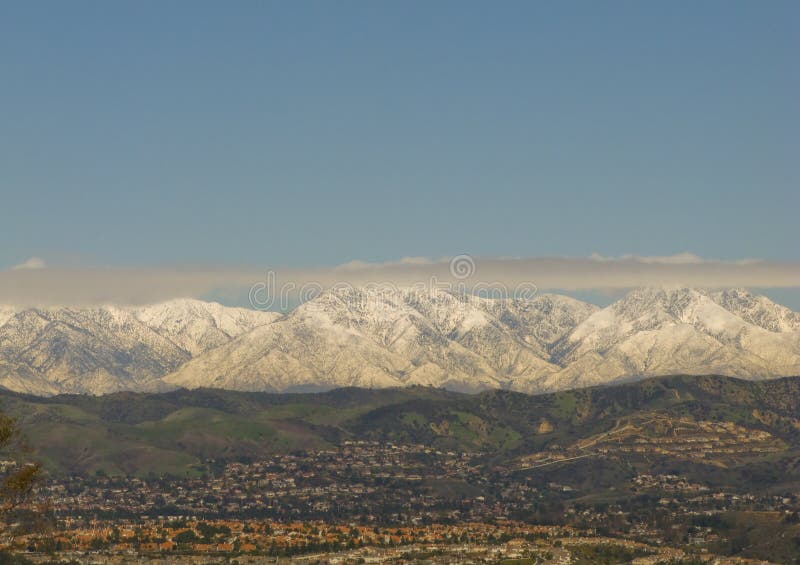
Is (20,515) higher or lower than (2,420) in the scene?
lower
